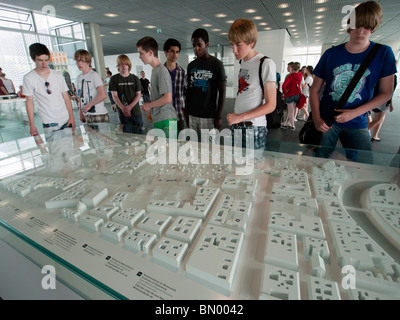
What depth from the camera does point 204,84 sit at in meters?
2.26

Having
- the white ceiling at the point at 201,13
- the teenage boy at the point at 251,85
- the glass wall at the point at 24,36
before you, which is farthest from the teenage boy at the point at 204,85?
the glass wall at the point at 24,36

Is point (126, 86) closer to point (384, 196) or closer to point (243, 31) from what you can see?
point (243, 31)

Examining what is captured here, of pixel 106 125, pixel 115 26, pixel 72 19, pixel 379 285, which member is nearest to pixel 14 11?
pixel 72 19

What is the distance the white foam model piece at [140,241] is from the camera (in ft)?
2.54

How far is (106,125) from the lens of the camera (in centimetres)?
211

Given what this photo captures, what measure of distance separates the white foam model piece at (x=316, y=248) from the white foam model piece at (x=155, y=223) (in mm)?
504

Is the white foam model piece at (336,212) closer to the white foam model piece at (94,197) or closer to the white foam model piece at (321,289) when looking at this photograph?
the white foam model piece at (321,289)

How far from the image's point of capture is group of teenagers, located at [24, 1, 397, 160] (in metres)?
1.43

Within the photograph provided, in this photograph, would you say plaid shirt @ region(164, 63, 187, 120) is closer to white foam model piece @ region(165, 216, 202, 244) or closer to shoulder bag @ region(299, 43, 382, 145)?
shoulder bag @ region(299, 43, 382, 145)

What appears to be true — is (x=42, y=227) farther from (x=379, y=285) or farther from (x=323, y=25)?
(x=323, y=25)

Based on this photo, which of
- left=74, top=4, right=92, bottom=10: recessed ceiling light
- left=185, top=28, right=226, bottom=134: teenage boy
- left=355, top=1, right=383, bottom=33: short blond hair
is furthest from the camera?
left=74, top=4, right=92, bottom=10: recessed ceiling light

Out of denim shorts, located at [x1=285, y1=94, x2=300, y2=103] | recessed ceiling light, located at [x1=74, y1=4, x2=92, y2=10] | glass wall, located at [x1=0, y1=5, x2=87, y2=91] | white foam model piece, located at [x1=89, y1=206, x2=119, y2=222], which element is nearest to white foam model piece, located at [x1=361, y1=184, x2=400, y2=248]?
white foam model piece, located at [x1=89, y1=206, x2=119, y2=222]

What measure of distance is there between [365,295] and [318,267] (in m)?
0.12

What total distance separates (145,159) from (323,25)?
1170cm
